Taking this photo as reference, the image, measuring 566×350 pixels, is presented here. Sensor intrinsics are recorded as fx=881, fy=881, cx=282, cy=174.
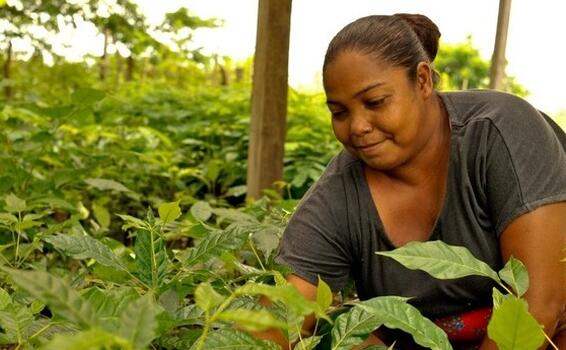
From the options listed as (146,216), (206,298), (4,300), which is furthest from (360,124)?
(206,298)

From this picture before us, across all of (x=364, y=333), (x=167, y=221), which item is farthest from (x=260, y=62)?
(x=364, y=333)

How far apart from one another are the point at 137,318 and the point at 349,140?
1.29 metres

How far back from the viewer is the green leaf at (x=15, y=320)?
4.07 feet

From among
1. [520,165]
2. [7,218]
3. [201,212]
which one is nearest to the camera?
[7,218]

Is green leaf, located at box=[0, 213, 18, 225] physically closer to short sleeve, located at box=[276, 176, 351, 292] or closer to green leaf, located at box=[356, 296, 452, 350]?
short sleeve, located at box=[276, 176, 351, 292]

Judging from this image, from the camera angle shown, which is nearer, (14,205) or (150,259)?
(150,259)

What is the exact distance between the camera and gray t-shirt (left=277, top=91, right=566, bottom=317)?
2.03m

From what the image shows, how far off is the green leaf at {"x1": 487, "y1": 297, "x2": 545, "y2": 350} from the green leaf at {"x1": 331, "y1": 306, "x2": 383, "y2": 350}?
0.25m

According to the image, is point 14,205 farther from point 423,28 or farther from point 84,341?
point 84,341

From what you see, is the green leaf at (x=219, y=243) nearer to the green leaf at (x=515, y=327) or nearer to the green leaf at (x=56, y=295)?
the green leaf at (x=515, y=327)

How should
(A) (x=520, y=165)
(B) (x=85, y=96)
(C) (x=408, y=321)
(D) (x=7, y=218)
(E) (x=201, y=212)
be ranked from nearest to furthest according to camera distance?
1. (C) (x=408, y=321)
2. (D) (x=7, y=218)
3. (A) (x=520, y=165)
4. (E) (x=201, y=212)
5. (B) (x=85, y=96)

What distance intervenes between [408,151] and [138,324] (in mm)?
1363

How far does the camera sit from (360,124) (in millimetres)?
1979

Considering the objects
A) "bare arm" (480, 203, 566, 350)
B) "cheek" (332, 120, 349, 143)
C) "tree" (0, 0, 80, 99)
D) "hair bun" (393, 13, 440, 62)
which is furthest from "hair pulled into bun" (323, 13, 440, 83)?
"tree" (0, 0, 80, 99)
